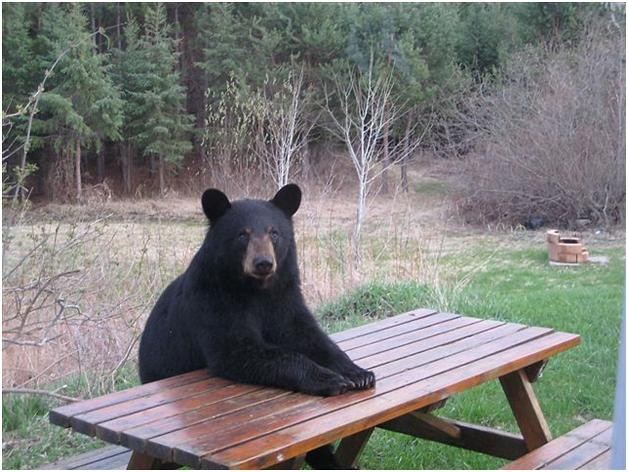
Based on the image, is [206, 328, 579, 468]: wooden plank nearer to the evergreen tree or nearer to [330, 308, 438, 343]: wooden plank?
[330, 308, 438, 343]: wooden plank

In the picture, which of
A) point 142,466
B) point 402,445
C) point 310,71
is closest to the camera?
point 142,466

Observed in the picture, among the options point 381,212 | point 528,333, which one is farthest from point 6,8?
point 528,333

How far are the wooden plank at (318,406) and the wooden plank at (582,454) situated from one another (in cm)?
38

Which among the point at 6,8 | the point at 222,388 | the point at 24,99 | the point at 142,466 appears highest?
the point at 6,8

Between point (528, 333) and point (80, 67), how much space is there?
6985 millimetres

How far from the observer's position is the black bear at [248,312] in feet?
7.23

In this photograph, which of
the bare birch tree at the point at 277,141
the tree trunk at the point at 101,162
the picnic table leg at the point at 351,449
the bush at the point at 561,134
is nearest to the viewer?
the picnic table leg at the point at 351,449

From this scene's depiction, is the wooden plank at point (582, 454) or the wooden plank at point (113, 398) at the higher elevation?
the wooden plank at point (113, 398)

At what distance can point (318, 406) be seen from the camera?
2.00 metres

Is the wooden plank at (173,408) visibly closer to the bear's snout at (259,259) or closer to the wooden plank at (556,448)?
the bear's snout at (259,259)

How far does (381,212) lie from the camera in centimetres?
909

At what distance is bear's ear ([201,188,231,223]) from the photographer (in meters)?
2.43

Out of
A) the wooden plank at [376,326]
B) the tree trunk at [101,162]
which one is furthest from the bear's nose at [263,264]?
the tree trunk at [101,162]

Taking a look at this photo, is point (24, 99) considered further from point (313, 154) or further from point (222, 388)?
point (222, 388)
